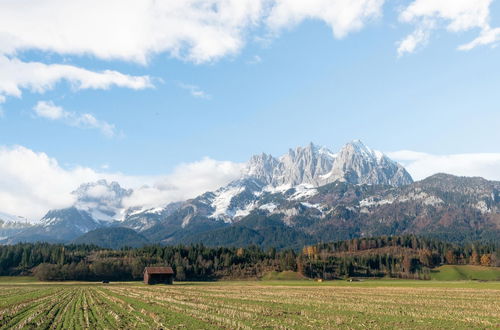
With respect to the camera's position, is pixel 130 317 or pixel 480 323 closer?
pixel 480 323

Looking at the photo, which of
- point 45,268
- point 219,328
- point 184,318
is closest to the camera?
point 219,328

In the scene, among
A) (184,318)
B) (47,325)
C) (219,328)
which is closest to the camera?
(219,328)

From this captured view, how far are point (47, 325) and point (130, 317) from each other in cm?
728

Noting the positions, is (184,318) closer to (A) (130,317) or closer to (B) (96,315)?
(A) (130,317)

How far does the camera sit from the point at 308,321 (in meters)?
36.7

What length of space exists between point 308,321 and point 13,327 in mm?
25449

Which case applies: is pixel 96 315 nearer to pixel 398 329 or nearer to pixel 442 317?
pixel 398 329

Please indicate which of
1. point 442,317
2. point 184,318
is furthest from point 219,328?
point 442,317

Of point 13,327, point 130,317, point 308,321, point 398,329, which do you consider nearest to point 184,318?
point 130,317

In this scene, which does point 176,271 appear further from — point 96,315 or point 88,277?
point 96,315

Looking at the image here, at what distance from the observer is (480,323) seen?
120 ft

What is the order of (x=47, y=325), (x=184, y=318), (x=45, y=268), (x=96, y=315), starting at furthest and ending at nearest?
(x=45, y=268), (x=96, y=315), (x=184, y=318), (x=47, y=325)

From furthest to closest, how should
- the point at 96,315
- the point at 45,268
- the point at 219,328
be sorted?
the point at 45,268, the point at 96,315, the point at 219,328

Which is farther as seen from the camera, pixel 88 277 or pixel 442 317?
pixel 88 277
